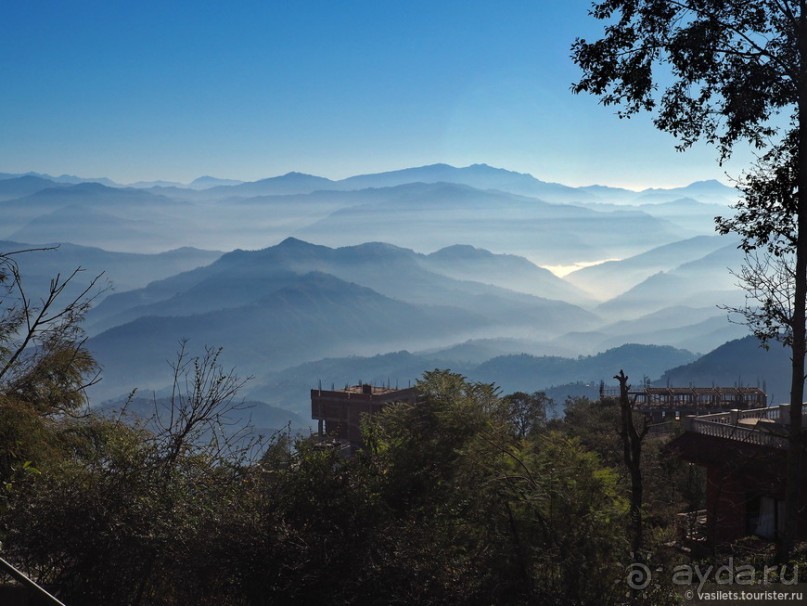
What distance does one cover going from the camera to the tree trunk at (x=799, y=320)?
9.91m

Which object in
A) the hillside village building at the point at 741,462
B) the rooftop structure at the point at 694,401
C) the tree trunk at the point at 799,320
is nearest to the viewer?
the tree trunk at the point at 799,320

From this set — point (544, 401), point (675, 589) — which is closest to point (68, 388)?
point (675, 589)

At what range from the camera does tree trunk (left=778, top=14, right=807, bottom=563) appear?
9914 mm

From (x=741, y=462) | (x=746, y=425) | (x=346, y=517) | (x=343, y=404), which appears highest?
(x=746, y=425)

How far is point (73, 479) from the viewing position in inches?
361

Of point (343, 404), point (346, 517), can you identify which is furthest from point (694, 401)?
point (346, 517)

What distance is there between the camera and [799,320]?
1034 centimetres

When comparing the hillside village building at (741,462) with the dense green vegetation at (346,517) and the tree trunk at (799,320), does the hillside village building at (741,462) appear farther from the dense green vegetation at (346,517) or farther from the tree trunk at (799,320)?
the dense green vegetation at (346,517)

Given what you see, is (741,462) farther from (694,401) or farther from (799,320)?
(694,401)

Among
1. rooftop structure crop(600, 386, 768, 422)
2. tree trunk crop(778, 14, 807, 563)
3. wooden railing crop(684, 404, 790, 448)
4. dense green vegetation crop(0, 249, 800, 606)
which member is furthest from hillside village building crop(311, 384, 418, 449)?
dense green vegetation crop(0, 249, 800, 606)

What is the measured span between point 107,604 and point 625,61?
919cm

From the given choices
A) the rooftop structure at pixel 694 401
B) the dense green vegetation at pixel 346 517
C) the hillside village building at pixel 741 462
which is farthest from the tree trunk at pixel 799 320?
the rooftop structure at pixel 694 401

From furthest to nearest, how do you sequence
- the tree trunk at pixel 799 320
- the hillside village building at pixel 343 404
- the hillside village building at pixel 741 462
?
the hillside village building at pixel 343 404 → the hillside village building at pixel 741 462 → the tree trunk at pixel 799 320

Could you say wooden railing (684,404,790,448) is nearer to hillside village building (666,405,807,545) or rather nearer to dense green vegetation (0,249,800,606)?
hillside village building (666,405,807,545)
